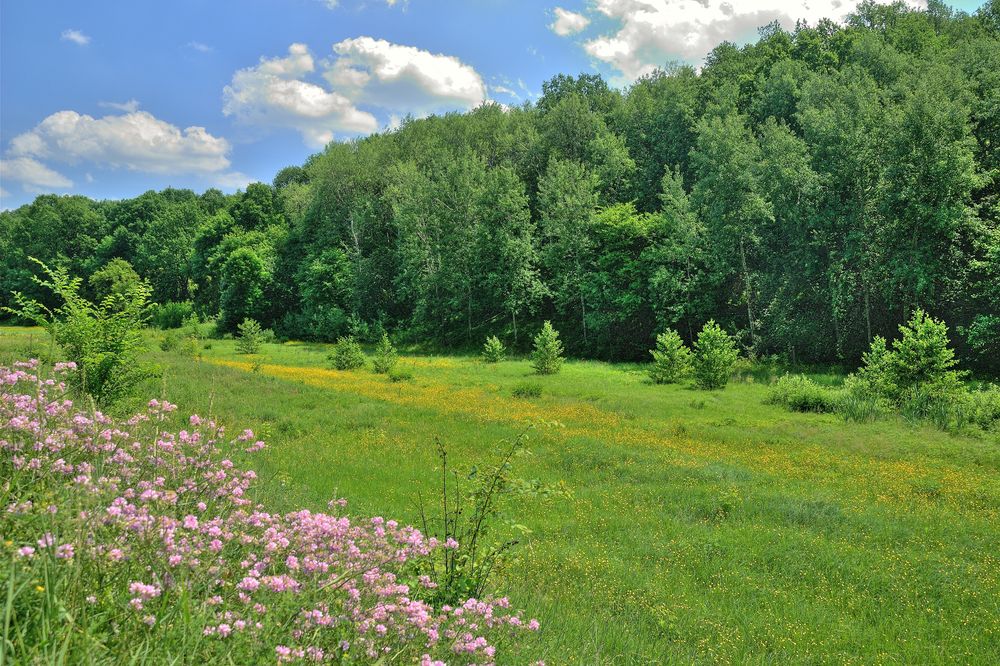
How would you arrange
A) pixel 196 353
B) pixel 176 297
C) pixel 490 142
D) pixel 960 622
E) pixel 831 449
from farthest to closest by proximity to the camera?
pixel 176 297
pixel 490 142
pixel 196 353
pixel 831 449
pixel 960 622

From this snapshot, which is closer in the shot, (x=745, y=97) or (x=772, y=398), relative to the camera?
(x=772, y=398)

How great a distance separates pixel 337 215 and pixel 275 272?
1130cm

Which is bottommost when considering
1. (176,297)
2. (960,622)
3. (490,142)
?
(960,622)

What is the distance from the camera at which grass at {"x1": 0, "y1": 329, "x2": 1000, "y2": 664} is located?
6590 mm

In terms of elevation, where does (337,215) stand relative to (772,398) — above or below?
above

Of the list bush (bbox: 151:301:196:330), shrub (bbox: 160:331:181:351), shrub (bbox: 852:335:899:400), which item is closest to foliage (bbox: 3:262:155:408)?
shrub (bbox: 852:335:899:400)

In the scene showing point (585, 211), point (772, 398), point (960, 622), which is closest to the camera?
point (960, 622)

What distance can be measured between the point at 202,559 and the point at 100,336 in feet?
39.3

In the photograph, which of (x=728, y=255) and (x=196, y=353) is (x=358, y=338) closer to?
(x=196, y=353)

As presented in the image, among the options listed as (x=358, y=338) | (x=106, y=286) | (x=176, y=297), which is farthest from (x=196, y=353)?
(x=176, y=297)

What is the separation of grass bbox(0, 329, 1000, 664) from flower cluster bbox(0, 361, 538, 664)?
4.41 ft

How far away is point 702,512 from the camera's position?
11.1 metres

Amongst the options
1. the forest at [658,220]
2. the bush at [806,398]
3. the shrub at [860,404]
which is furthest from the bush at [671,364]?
the forest at [658,220]

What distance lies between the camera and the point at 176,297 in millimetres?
88188
